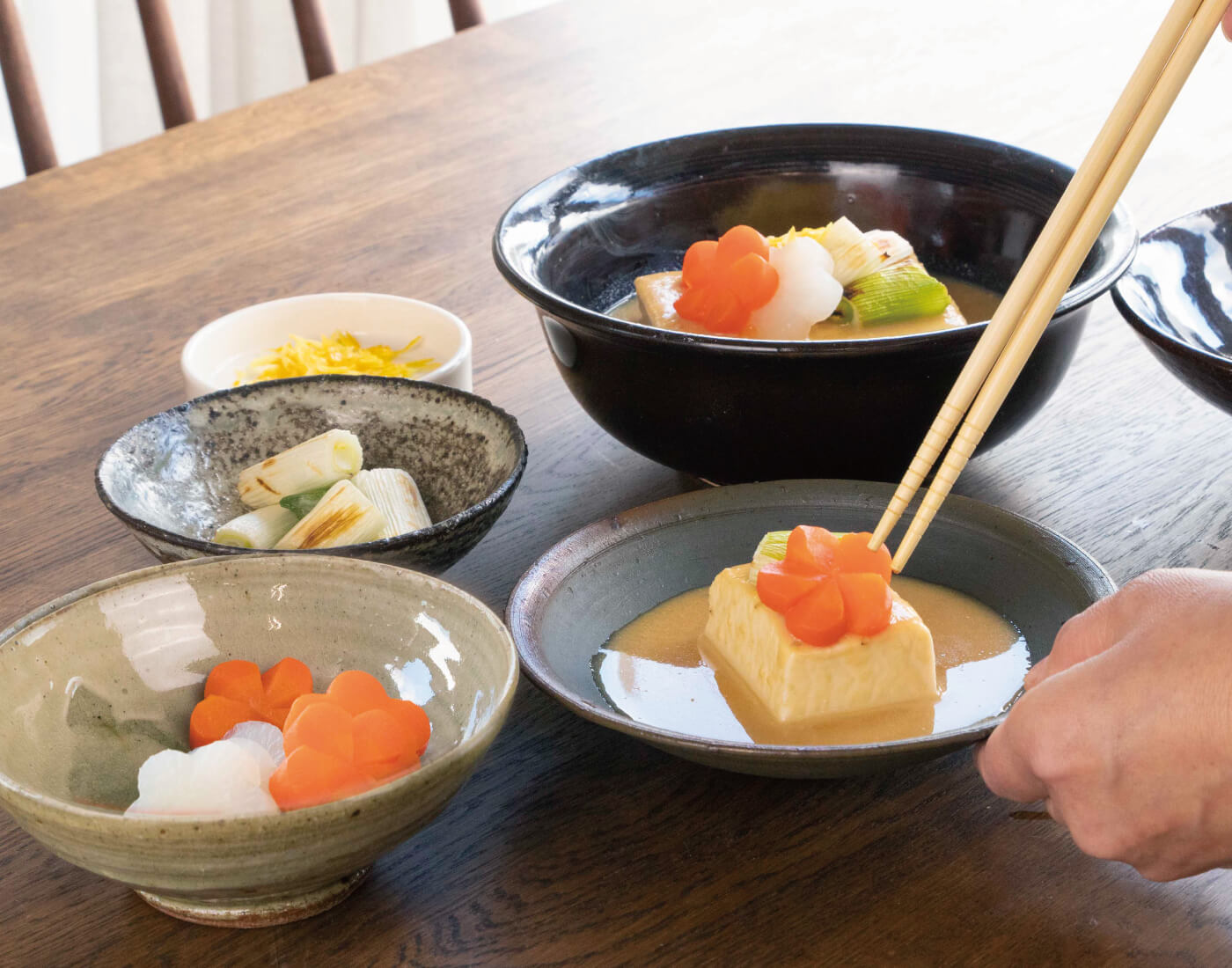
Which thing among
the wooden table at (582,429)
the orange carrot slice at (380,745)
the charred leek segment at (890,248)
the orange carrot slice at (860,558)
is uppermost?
the charred leek segment at (890,248)

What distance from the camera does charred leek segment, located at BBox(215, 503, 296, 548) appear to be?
0.93 m

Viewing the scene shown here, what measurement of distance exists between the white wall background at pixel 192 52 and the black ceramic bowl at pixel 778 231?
2701mm

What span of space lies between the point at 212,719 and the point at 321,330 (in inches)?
24.8

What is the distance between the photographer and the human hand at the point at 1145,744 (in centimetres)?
63

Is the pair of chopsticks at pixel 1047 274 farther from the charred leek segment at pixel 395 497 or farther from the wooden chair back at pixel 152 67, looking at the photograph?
the wooden chair back at pixel 152 67

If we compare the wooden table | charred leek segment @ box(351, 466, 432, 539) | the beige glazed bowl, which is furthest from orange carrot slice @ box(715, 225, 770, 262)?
the beige glazed bowl

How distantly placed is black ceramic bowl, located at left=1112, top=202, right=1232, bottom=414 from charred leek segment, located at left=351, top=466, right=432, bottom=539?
1.94 feet

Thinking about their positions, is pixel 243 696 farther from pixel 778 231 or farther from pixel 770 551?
pixel 778 231

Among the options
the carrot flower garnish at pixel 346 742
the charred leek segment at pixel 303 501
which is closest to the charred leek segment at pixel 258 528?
the charred leek segment at pixel 303 501

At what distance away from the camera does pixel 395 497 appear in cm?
95

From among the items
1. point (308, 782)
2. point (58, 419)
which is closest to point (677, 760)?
point (308, 782)

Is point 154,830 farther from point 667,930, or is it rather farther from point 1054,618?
point 1054,618

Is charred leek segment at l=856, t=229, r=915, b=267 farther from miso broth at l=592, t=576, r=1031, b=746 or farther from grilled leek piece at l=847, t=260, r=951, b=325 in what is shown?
miso broth at l=592, t=576, r=1031, b=746

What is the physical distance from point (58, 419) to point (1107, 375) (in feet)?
3.49
